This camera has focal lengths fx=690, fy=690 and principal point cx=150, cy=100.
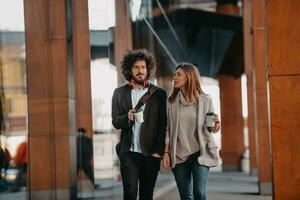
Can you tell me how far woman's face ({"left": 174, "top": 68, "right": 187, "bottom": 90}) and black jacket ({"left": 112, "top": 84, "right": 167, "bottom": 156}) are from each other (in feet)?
0.59

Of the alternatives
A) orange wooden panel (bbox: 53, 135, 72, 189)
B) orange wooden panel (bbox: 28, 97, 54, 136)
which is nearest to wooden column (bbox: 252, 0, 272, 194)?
orange wooden panel (bbox: 53, 135, 72, 189)

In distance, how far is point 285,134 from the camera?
6.29 meters

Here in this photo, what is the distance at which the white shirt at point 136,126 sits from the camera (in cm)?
564

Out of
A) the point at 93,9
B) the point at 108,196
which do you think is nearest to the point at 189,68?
the point at 93,9

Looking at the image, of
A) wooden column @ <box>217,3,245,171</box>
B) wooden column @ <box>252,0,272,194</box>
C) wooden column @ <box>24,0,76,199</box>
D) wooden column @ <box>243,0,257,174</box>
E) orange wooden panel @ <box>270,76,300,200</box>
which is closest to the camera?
orange wooden panel @ <box>270,76,300,200</box>

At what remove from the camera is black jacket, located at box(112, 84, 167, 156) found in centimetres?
566

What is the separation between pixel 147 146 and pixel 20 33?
279cm

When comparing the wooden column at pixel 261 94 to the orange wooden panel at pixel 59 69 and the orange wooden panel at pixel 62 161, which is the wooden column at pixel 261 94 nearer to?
the orange wooden panel at pixel 62 161

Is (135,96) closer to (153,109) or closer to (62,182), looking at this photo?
(153,109)

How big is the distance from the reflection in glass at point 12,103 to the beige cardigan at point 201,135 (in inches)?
68.6

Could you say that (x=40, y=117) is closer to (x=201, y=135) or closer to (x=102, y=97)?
(x=102, y=97)

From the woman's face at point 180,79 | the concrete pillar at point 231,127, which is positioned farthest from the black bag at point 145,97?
the concrete pillar at point 231,127

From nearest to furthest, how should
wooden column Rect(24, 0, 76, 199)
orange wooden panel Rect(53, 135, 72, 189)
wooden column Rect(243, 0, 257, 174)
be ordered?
1. wooden column Rect(24, 0, 76, 199)
2. orange wooden panel Rect(53, 135, 72, 189)
3. wooden column Rect(243, 0, 257, 174)

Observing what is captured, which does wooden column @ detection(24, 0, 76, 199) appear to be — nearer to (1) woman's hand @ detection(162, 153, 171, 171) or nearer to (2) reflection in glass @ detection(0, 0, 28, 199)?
(2) reflection in glass @ detection(0, 0, 28, 199)
